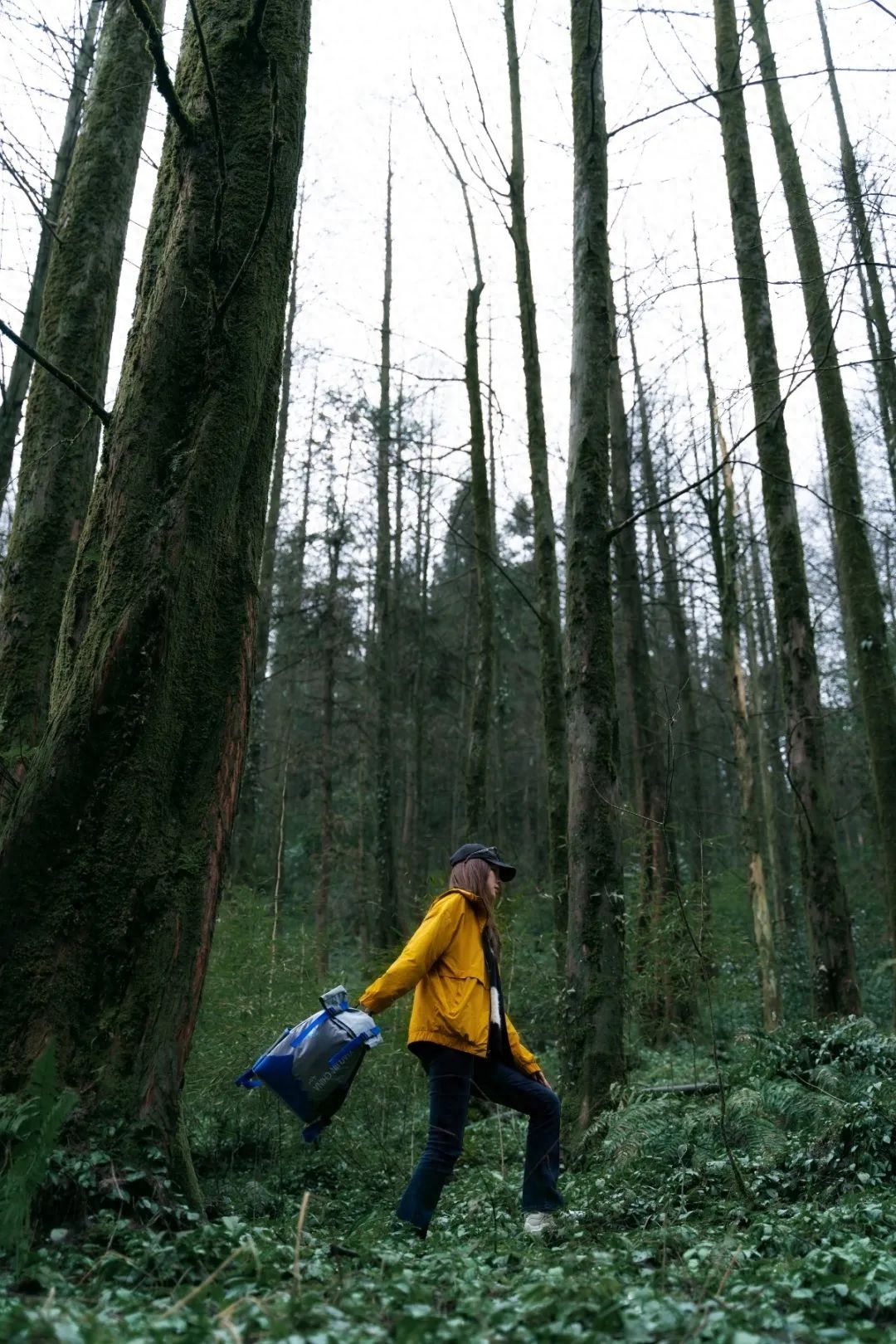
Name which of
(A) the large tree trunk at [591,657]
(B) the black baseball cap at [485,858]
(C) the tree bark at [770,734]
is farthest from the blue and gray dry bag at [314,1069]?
(C) the tree bark at [770,734]

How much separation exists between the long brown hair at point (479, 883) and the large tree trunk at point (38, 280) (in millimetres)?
6780

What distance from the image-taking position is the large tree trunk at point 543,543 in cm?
A: 1126

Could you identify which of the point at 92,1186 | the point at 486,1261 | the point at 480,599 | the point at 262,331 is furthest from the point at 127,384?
the point at 480,599

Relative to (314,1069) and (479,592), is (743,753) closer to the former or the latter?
(479,592)

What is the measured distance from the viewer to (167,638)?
3.77m

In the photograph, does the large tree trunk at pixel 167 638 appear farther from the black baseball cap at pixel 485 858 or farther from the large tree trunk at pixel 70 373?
the large tree trunk at pixel 70 373

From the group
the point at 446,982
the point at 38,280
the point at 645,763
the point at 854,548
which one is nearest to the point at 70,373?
the point at 38,280

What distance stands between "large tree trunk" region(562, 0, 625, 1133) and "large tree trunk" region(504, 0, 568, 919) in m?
3.41

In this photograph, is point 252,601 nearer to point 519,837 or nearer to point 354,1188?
point 354,1188

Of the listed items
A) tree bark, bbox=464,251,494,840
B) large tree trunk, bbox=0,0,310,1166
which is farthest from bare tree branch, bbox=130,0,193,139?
tree bark, bbox=464,251,494,840

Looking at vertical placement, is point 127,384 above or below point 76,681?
above

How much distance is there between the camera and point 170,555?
3830 mm

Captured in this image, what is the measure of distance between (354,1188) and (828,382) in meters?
11.0

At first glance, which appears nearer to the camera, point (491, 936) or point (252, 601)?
point (252, 601)
